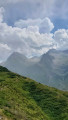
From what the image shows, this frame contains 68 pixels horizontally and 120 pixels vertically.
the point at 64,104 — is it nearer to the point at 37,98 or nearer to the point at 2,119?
the point at 37,98

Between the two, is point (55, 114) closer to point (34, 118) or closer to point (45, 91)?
point (34, 118)

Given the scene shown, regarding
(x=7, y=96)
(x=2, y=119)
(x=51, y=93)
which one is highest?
(x=51, y=93)

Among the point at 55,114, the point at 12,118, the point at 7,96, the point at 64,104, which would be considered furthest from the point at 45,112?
the point at 12,118

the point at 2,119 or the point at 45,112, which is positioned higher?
the point at 45,112

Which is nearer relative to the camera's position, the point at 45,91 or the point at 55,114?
the point at 55,114

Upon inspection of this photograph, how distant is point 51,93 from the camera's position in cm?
8662

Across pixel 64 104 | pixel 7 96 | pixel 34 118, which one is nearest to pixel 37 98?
pixel 64 104

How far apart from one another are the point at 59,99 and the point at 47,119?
71.1ft

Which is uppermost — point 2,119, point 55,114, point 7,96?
point 7,96

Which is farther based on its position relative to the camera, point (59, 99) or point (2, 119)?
point (59, 99)

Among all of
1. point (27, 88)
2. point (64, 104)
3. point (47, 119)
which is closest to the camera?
point (47, 119)

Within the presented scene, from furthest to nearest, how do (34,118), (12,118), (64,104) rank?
1. (64,104)
2. (34,118)
3. (12,118)

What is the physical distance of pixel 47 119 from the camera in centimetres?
5962

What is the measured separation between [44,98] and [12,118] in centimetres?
3681
